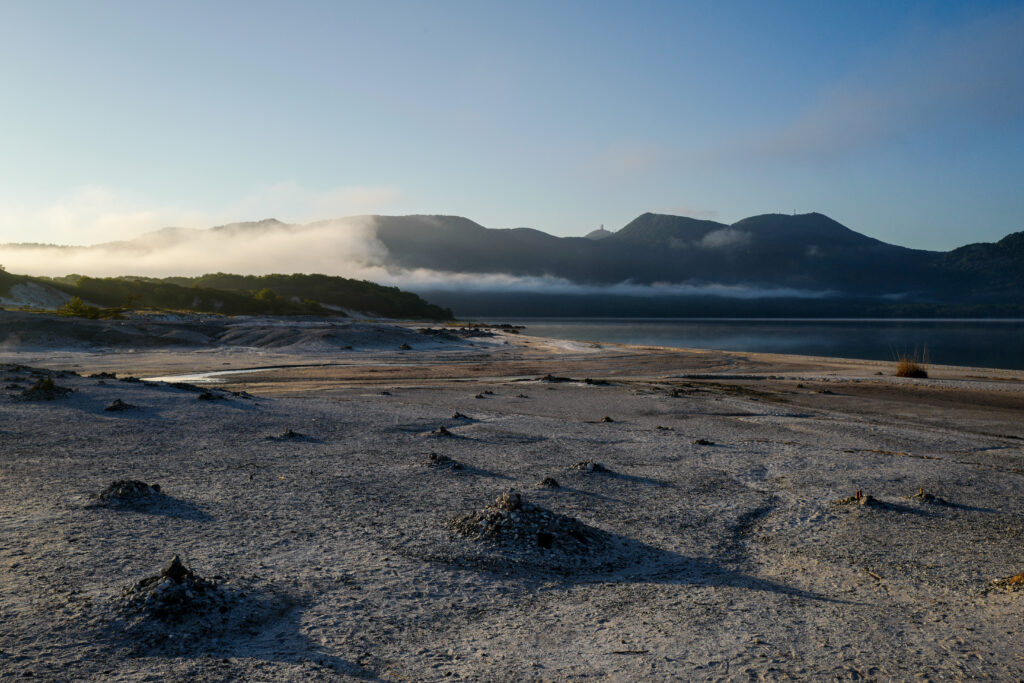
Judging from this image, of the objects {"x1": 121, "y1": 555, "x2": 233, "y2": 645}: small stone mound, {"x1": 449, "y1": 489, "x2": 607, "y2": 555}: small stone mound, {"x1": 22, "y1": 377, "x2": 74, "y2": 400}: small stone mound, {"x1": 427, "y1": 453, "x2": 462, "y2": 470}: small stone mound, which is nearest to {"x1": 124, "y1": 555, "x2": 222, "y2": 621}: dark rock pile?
{"x1": 121, "y1": 555, "x2": 233, "y2": 645}: small stone mound

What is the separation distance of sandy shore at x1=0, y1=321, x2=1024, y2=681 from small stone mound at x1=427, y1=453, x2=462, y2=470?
0.19ft

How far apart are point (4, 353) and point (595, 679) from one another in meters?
37.7

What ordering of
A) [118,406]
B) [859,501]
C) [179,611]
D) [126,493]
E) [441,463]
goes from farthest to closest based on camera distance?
[118,406] → [441,463] → [859,501] → [126,493] → [179,611]

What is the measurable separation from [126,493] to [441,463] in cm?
378

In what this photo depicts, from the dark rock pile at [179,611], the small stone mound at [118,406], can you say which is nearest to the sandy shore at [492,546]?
the dark rock pile at [179,611]

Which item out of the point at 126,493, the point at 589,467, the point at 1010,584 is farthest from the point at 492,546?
the point at 1010,584

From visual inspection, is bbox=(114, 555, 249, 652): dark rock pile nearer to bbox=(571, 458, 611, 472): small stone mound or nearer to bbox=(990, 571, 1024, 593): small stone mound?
bbox=(571, 458, 611, 472): small stone mound

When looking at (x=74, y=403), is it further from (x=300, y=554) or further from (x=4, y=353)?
(x=4, y=353)

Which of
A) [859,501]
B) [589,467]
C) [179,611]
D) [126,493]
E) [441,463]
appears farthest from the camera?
[441,463]

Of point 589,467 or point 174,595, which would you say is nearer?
point 174,595

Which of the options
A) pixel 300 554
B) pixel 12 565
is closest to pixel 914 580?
pixel 300 554

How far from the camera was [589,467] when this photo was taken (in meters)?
8.68

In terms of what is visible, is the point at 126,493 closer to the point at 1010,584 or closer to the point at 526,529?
the point at 526,529

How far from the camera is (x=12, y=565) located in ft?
16.4
